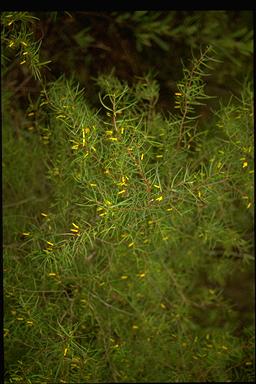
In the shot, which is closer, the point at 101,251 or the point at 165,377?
the point at 101,251

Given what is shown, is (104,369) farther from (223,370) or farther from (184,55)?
(184,55)

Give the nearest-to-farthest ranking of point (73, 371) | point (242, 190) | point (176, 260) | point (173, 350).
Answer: point (73, 371), point (242, 190), point (173, 350), point (176, 260)

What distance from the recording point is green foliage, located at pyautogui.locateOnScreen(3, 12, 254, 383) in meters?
1.60

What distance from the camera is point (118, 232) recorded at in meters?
1.71

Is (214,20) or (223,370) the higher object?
(214,20)

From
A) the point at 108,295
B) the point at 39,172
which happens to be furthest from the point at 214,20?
the point at 108,295

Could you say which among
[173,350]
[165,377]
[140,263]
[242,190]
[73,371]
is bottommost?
[165,377]

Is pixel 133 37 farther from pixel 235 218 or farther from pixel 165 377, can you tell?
pixel 165 377

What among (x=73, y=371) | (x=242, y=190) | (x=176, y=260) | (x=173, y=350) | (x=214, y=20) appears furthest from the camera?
(x=214, y=20)

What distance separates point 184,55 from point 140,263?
1.39m

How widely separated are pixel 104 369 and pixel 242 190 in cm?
95

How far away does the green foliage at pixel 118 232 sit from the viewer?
160cm

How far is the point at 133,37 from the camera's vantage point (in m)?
2.86

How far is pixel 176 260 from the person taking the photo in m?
2.37
